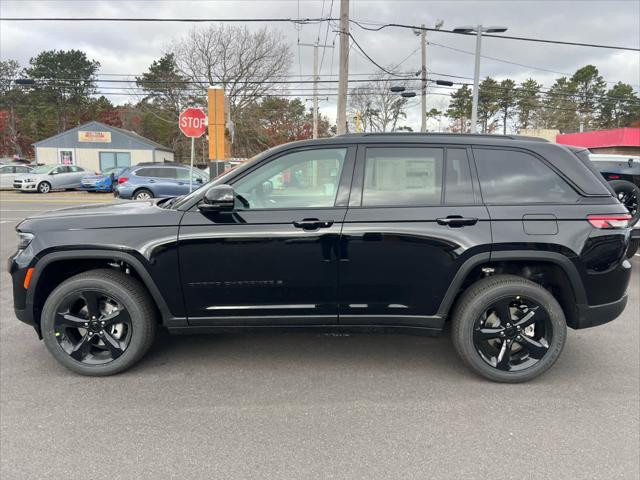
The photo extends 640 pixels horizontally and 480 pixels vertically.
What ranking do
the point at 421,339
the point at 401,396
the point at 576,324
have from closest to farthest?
1. the point at 401,396
2. the point at 576,324
3. the point at 421,339

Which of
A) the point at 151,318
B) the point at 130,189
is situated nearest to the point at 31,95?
the point at 130,189

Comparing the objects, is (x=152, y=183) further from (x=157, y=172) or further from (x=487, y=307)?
(x=487, y=307)

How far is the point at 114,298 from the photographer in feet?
10.5

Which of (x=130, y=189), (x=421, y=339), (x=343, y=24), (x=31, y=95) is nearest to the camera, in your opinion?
(x=421, y=339)

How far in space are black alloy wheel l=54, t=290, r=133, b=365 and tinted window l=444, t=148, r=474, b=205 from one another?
2625mm

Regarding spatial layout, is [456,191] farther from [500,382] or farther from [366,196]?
[500,382]

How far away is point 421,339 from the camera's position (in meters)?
4.11

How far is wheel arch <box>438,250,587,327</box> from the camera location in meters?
3.10

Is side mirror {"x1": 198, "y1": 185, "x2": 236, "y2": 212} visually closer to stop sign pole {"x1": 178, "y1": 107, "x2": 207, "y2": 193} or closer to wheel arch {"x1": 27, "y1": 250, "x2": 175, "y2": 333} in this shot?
wheel arch {"x1": 27, "y1": 250, "x2": 175, "y2": 333}

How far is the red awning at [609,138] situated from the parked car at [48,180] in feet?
92.6

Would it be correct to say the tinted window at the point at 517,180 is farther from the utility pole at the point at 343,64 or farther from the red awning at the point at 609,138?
the red awning at the point at 609,138

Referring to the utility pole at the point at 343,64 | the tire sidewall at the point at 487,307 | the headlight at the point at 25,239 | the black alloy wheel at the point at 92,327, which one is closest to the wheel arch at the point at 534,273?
the tire sidewall at the point at 487,307

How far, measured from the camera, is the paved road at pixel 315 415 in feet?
7.66

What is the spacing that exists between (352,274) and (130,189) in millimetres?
15772
